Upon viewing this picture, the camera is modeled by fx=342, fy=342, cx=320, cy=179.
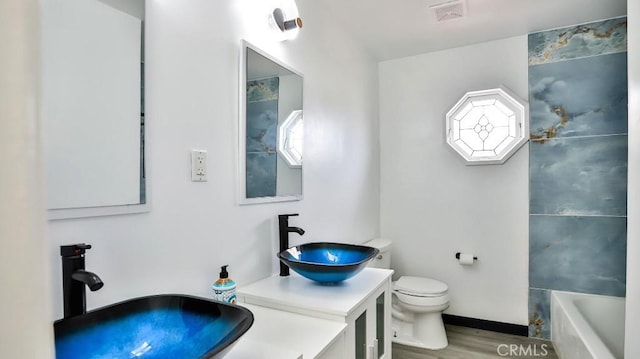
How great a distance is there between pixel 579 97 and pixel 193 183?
2777 millimetres

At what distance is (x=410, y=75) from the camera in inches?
123

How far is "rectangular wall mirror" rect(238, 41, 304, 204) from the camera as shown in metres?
1.55

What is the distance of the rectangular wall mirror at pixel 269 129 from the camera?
1.55 m

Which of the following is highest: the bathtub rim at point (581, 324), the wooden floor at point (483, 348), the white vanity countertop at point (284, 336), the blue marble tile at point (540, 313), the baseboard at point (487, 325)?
the white vanity countertop at point (284, 336)

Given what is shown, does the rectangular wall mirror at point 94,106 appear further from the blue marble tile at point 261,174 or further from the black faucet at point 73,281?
the blue marble tile at point 261,174

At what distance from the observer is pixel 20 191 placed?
0.53ft

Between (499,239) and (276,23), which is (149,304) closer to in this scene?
(276,23)

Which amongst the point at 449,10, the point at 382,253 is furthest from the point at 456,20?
the point at 382,253

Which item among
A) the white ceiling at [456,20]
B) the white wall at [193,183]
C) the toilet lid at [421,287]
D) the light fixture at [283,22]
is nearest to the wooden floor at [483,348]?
the toilet lid at [421,287]

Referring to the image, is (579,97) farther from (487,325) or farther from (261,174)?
(261,174)

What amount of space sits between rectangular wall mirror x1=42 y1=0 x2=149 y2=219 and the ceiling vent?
1.91 m

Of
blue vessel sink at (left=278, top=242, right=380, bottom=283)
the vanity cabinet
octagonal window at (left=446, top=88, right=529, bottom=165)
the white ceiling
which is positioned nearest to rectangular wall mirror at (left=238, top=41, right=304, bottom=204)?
blue vessel sink at (left=278, top=242, right=380, bottom=283)

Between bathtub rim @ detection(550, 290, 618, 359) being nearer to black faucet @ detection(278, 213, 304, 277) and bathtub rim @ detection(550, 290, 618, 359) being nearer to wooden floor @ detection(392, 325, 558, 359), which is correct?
wooden floor @ detection(392, 325, 558, 359)

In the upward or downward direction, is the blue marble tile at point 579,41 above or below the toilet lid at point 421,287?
above
